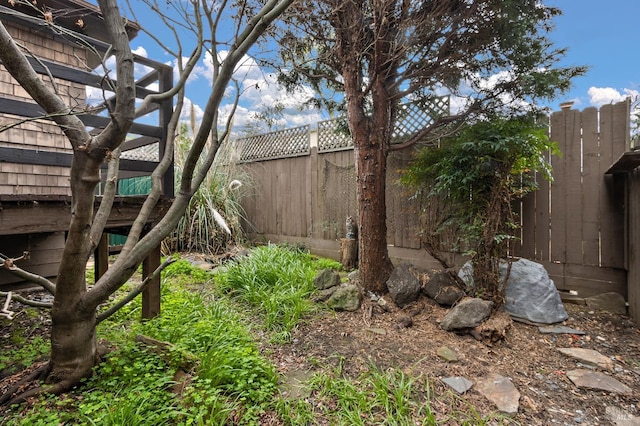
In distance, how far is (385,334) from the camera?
245cm

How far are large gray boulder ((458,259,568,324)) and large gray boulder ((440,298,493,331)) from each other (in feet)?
1.23

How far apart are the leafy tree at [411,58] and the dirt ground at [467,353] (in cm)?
65

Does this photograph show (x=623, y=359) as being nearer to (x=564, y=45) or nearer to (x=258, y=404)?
(x=258, y=404)

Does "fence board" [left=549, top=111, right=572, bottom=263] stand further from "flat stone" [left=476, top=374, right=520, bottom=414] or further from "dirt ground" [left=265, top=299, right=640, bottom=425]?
"flat stone" [left=476, top=374, right=520, bottom=414]

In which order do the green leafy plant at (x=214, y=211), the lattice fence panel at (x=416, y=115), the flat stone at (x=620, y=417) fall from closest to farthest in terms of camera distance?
the flat stone at (x=620, y=417) < the lattice fence panel at (x=416, y=115) < the green leafy plant at (x=214, y=211)

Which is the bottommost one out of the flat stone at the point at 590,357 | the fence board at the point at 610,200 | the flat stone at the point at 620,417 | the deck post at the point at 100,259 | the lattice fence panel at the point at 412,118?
the flat stone at the point at 620,417

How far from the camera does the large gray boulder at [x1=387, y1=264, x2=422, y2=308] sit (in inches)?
115

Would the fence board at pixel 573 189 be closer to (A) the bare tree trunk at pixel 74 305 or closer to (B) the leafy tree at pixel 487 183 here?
(B) the leafy tree at pixel 487 183

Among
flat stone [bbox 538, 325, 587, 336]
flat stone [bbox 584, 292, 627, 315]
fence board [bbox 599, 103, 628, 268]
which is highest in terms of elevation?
fence board [bbox 599, 103, 628, 268]

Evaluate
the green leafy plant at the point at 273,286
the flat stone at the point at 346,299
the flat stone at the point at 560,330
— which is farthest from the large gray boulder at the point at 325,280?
the flat stone at the point at 560,330

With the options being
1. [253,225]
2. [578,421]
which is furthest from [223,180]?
[578,421]

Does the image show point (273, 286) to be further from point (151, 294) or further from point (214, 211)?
point (214, 211)

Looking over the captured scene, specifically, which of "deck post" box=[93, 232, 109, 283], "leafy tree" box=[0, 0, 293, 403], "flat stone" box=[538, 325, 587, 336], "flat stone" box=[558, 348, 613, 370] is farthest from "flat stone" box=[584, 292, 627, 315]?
"deck post" box=[93, 232, 109, 283]

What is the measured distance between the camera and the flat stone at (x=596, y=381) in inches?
73.0
